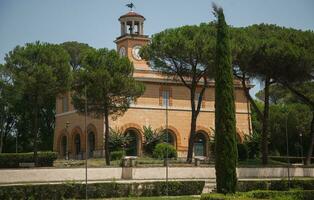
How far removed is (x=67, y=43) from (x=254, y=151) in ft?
93.1

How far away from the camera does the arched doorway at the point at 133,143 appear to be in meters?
44.3

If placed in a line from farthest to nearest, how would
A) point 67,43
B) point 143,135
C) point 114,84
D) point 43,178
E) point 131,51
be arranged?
point 67,43, point 131,51, point 143,135, point 114,84, point 43,178

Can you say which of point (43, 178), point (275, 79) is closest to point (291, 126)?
point (275, 79)

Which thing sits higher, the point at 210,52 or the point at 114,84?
the point at 210,52

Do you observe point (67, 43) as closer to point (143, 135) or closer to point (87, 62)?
point (143, 135)

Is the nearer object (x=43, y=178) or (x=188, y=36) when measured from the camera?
(x=43, y=178)

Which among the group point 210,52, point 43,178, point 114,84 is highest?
point 210,52

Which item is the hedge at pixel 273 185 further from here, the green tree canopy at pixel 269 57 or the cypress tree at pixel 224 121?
the green tree canopy at pixel 269 57

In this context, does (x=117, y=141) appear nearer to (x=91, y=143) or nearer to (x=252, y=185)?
(x=91, y=143)

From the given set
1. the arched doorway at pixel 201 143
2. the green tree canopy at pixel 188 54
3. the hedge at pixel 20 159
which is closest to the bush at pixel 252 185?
the green tree canopy at pixel 188 54

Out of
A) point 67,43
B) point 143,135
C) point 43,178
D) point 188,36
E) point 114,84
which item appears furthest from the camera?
point 67,43

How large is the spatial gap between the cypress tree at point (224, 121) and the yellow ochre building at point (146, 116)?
69.6ft

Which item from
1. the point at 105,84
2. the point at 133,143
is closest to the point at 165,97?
the point at 133,143

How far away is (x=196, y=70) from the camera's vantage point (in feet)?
123
